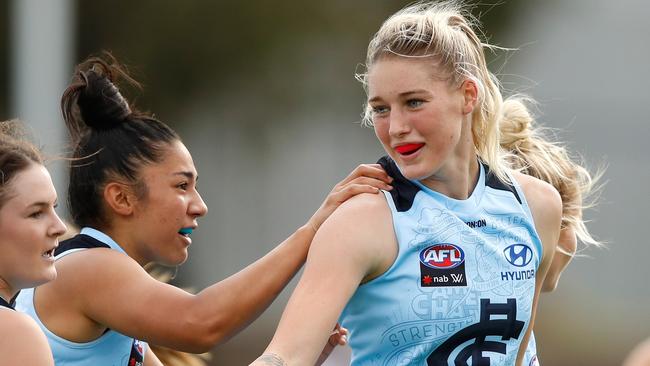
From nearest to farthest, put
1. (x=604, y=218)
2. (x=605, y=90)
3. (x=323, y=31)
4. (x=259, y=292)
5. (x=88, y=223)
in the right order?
(x=259, y=292) < (x=88, y=223) < (x=604, y=218) < (x=605, y=90) < (x=323, y=31)

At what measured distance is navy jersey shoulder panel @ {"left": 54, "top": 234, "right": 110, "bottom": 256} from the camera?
3.75m

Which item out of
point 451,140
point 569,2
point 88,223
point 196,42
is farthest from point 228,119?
point 451,140

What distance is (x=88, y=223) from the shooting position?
392cm

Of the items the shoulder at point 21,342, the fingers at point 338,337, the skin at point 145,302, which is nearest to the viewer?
the shoulder at point 21,342

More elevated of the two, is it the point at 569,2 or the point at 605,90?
the point at 569,2

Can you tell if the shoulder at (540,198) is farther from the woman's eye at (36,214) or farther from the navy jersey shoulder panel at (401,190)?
the woman's eye at (36,214)

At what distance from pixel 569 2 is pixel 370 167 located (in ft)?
30.1

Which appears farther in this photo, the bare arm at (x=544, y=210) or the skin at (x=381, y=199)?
the bare arm at (x=544, y=210)

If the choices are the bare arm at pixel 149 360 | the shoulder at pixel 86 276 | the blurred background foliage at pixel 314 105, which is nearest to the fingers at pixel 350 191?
the shoulder at pixel 86 276

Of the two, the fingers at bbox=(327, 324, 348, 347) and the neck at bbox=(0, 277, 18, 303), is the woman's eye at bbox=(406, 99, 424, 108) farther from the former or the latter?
the neck at bbox=(0, 277, 18, 303)

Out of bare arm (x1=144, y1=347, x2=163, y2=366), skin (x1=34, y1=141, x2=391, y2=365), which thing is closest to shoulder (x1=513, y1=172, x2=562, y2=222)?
skin (x1=34, y1=141, x2=391, y2=365)

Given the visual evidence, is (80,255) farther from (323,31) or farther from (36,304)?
(323,31)

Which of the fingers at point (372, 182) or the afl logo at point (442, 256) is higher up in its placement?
the fingers at point (372, 182)

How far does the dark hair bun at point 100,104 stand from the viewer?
3908 mm
